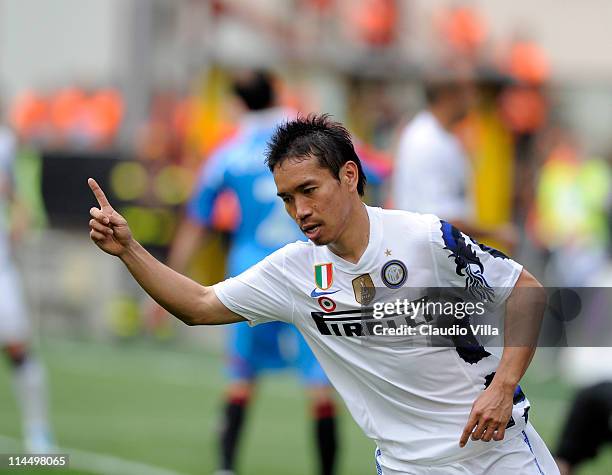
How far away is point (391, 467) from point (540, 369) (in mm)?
10031

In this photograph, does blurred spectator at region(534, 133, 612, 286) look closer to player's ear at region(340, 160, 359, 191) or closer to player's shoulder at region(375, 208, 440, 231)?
player's shoulder at region(375, 208, 440, 231)

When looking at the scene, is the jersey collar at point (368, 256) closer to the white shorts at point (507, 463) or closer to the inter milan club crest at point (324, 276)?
the inter milan club crest at point (324, 276)

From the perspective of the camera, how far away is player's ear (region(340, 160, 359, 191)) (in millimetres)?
4910

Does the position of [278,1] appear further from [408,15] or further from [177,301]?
[177,301]

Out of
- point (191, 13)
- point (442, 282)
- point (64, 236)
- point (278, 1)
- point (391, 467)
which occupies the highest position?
point (278, 1)

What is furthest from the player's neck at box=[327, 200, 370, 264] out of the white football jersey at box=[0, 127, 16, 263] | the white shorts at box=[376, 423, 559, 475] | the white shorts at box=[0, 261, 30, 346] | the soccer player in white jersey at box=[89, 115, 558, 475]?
the white football jersey at box=[0, 127, 16, 263]

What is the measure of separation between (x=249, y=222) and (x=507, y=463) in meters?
4.11

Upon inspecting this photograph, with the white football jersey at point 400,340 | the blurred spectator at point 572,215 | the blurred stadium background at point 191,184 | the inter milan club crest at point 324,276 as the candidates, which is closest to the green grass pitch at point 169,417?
the blurred stadium background at point 191,184

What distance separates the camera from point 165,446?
9953 mm

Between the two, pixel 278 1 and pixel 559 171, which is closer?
pixel 559 171

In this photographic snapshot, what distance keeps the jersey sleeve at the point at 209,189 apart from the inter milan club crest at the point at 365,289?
3.88 metres

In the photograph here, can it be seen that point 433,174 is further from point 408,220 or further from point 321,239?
point 321,239

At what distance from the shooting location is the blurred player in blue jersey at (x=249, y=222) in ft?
27.9

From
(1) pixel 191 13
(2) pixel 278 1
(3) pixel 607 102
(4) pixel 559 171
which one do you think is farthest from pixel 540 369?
(2) pixel 278 1
